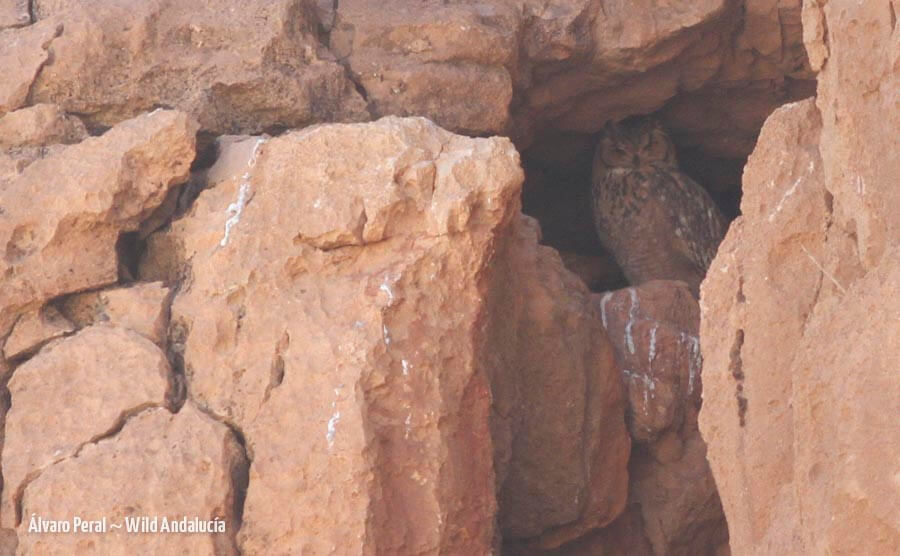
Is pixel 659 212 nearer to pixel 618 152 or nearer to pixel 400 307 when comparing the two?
pixel 618 152

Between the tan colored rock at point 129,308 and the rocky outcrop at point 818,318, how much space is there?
137 centimetres

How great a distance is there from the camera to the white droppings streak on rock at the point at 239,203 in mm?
3818

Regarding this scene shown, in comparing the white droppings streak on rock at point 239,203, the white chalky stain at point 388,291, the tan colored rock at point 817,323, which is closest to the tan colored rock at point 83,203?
the white droppings streak on rock at point 239,203

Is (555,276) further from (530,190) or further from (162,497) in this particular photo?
(530,190)

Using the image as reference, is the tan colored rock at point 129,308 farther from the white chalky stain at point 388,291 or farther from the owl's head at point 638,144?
the owl's head at point 638,144

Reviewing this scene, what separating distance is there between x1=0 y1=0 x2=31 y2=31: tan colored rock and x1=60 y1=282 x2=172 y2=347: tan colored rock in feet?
3.14

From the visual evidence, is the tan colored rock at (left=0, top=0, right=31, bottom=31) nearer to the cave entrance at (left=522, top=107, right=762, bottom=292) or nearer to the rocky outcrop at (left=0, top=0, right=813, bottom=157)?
the rocky outcrop at (left=0, top=0, right=813, bottom=157)

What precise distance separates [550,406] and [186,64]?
1420 mm

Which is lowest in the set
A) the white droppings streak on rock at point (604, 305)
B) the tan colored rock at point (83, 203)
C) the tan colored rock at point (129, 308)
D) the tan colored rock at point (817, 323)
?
the white droppings streak on rock at point (604, 305)

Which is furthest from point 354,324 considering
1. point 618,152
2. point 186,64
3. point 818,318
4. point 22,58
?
point 618,152

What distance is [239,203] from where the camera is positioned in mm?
3848

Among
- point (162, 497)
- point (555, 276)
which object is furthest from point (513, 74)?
point (162, 497)

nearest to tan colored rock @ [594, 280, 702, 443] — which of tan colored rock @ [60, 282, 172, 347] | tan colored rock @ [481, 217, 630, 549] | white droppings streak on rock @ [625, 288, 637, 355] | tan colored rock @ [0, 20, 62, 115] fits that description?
white droppings streak on rock @ [625, 288, 637, 355]

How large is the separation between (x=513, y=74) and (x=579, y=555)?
1.53m
